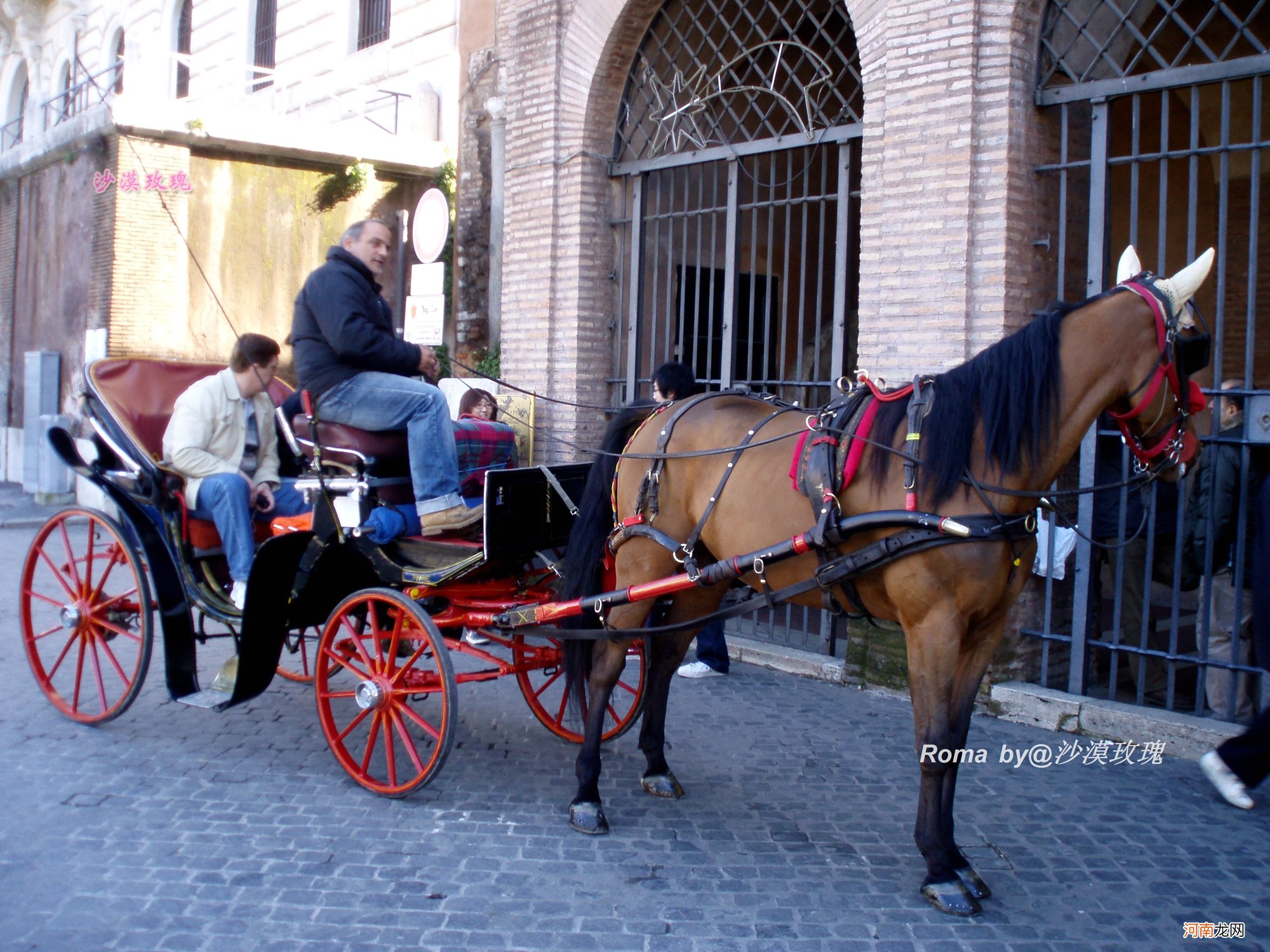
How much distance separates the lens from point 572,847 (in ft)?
13.1

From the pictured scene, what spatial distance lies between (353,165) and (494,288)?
458cm

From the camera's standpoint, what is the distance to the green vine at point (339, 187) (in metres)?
13.3

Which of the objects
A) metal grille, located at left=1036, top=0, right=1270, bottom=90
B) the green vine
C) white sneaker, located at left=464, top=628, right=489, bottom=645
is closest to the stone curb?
white sneaker, located at left=464, top=628, right=489, bottom=645

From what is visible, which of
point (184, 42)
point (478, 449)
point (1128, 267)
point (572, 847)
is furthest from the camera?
point (184, 42)

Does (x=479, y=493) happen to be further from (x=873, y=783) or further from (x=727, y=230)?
(x=727, y=230)

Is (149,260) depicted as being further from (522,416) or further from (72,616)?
(72,616)

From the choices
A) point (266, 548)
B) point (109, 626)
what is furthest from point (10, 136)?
point (266, 548)

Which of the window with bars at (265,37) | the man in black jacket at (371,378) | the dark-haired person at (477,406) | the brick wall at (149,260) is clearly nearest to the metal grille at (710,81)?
the dark-haired person at (477,406)

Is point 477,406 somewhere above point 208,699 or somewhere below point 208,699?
above

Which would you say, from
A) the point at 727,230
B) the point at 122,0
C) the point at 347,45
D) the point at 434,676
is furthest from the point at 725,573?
the point at 122,0

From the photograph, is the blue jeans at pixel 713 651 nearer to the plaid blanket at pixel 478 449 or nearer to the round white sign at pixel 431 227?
the plaid blanket at pixel 478 449

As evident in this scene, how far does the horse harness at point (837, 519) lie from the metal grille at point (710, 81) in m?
3.92

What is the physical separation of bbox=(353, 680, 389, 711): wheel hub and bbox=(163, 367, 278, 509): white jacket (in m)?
1.37

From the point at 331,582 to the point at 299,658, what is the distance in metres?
2.01
